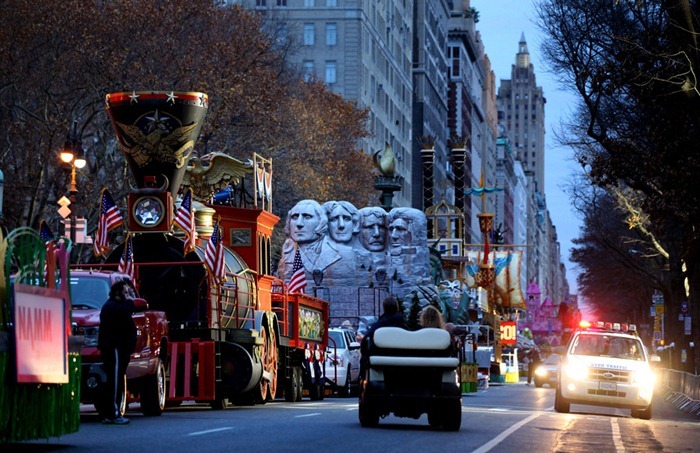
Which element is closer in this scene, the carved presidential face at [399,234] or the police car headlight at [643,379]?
the police car headlight at [643,379]

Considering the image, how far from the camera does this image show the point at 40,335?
1436cm

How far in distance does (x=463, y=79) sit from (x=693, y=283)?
121227mm

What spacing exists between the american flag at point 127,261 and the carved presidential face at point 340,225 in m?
35.5

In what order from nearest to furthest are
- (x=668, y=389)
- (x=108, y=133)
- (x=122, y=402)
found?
(x=122, y=402)
(x=108, y=133)
(x=668, y=389)

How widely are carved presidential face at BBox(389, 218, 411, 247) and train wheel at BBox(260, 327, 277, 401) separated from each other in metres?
30.8

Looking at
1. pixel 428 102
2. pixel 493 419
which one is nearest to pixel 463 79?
pixel 428 102

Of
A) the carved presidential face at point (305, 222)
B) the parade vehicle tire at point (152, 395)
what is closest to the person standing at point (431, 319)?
the parade vehicle tire at point (152, 395)

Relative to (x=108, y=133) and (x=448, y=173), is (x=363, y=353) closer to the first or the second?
(x=108, y=133)

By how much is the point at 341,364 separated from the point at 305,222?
20.6 m

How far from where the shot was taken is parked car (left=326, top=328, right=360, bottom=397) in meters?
39.2

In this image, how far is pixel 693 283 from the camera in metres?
54.8

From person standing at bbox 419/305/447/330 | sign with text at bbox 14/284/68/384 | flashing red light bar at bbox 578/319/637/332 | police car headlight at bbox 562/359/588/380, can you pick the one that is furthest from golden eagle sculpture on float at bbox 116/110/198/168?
sign with text at bbox 14/284/68/384

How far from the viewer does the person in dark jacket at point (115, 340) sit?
19297mm

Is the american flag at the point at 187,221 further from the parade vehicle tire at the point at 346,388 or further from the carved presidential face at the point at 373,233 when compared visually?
the carved presidential face at the point at 373,233
